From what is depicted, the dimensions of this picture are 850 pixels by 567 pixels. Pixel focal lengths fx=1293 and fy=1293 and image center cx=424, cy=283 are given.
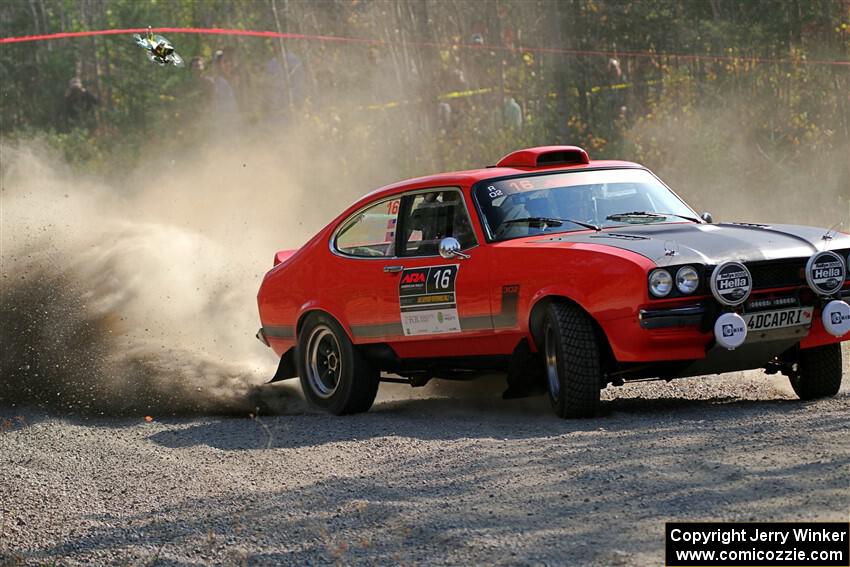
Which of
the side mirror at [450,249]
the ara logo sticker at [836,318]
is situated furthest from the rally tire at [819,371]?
the side mirror at [450,249]

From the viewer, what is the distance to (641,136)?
2825 centimetres

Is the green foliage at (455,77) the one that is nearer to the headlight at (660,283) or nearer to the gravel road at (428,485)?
the gravel road at (428,485)

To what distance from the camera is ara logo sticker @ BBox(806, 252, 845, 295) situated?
7.77 meters

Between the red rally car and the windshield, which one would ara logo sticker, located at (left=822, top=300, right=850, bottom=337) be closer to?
the red rally car

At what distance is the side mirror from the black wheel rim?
1566 millimetres

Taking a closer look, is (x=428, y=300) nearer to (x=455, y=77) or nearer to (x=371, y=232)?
(x=371, y=232)

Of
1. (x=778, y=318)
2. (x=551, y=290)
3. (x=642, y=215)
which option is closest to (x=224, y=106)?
(x=642, y=215)

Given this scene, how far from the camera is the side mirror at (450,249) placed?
8688 mm

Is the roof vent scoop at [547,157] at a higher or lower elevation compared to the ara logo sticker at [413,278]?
higher

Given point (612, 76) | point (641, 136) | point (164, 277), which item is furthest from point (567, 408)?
point (612, 76)

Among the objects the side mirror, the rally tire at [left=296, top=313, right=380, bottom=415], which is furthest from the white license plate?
the rally tire at [left=296, top=313, right=380, bottom=415]

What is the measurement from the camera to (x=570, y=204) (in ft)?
29.2

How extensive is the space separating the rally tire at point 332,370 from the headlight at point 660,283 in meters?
2.87

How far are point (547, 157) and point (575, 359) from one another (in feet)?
6.97
